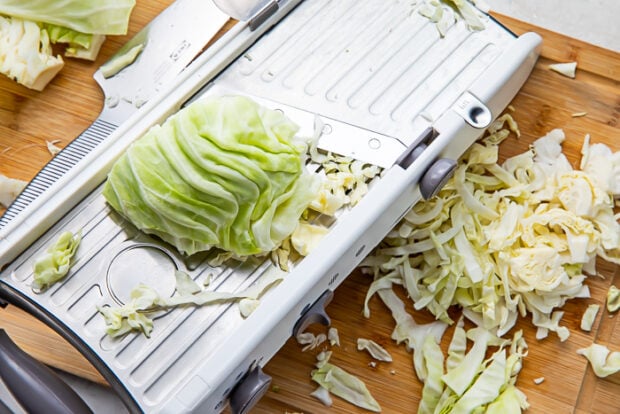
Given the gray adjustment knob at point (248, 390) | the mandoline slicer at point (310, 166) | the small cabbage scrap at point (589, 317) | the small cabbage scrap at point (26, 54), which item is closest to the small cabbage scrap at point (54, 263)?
the mandoline slicer at point (310, 166)

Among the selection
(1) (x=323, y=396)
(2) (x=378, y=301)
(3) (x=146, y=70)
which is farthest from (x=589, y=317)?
(3) (x=146, y=70)

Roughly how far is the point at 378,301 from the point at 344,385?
185 millimetres

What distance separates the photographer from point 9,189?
1736 millimetres

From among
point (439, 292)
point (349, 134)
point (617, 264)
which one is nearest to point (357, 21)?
point (349, 134)

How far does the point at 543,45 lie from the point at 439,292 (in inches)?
23.7

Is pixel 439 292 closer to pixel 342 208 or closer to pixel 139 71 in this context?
pixel 342 208

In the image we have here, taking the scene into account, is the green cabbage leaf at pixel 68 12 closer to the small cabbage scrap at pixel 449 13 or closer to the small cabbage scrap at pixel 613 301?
the small cabbage scrap at pixel 449 13

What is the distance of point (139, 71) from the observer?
1.78m

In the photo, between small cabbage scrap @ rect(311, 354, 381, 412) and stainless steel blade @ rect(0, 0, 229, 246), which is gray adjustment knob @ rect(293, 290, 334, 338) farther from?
stainless steel blade @ rect(0, 0, 229, 246)

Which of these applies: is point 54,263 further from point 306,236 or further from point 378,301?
point 378,301

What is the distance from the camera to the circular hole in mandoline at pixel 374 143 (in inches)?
61.3

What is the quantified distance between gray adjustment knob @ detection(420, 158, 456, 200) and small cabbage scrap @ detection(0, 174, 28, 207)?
825 millimetres

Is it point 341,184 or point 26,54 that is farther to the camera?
point 26,54

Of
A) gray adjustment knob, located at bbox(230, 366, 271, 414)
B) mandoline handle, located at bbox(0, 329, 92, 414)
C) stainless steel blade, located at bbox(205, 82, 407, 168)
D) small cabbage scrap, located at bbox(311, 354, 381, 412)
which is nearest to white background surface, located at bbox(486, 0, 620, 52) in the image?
stainless steel blade, located at bbox(205, 82, 407, 168)
